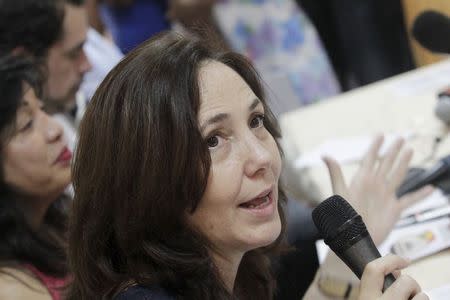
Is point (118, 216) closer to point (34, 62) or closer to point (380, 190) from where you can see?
point (380, 190)

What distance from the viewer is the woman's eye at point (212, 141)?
1.00 m

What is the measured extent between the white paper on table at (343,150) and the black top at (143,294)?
898 millimetres

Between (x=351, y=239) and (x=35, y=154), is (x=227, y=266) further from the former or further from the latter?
(x=35, y=154)

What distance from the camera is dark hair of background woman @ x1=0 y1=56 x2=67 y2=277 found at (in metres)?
1.47

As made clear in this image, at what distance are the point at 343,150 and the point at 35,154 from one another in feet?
2.56

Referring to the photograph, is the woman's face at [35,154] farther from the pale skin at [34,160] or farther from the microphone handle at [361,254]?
the microphone handle at [361,254]

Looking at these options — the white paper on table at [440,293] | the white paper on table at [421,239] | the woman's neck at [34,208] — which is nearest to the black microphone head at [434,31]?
the white paper on table at [421,239]

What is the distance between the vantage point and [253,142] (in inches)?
40.2

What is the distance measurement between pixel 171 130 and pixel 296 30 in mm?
1963

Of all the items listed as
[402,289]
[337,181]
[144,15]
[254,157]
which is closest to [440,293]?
[337,181]

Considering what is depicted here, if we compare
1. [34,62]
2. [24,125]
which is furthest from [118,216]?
[34,62]

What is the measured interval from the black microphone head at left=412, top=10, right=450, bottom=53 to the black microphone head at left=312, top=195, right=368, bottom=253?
26.8 inches

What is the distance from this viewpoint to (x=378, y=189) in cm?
150

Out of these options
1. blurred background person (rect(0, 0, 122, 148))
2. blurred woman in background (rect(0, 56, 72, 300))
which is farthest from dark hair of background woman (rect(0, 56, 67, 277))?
blurred background person (rect(0, 0, 122, 148))
